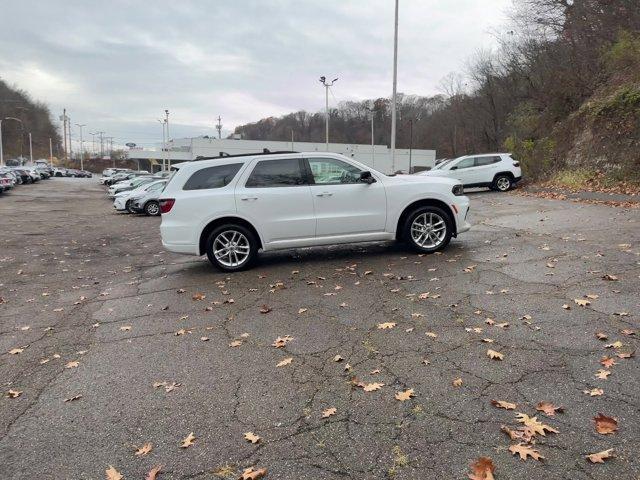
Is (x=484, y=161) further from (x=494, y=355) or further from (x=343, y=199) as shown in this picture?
(x=494, y=355)

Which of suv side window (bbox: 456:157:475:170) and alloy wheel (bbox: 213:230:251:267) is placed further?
suv side window (bbox: 456:157:475:170)

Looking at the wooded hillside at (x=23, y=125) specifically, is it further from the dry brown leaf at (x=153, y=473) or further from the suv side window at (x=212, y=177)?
the dry brown leaf at (x=153, y=473)

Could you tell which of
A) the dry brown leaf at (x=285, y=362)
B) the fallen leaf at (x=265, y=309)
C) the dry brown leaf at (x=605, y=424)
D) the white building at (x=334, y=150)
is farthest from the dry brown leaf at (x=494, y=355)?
the white building at (x=334, y=150)

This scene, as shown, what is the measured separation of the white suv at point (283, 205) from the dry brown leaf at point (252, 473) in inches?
210

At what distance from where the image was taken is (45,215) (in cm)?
2227

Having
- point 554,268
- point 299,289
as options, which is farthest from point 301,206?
point 554,268

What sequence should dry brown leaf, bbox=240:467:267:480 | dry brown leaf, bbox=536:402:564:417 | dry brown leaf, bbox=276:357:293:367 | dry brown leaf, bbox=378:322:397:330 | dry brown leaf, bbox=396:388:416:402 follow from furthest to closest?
1. dry brown leaf, bbox=378:322:397:330
2. dry brown leaf, bbox=276:357:293:367
3. dry brown leaf, bbox=396:388:416:402
4. dry brown leaf, bbox=536:402:564:417
5. dry brown leaf, bbox=240:467:267:480

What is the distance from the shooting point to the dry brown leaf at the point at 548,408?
3.25 m

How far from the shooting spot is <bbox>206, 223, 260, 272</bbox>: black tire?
7.97 meters

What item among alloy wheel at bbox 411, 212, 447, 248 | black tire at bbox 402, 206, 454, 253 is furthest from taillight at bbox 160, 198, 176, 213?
alloy wheel at bbox 411, 212, 447, 248

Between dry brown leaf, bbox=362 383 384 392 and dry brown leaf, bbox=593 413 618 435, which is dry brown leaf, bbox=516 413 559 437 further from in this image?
dry brown leaf, bbox=362 383 384 392

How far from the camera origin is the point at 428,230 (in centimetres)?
830

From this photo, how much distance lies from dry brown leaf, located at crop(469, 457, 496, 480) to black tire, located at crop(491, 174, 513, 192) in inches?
788

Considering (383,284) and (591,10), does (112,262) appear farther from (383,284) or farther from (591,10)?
(591,10)
